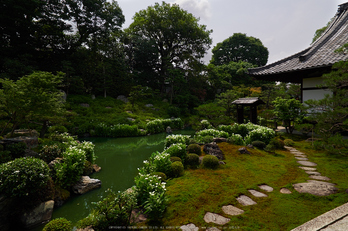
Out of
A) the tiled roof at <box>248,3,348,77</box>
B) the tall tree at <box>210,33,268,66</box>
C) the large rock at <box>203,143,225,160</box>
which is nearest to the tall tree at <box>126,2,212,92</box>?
the tall tree at <box>210,33,268,66</box>

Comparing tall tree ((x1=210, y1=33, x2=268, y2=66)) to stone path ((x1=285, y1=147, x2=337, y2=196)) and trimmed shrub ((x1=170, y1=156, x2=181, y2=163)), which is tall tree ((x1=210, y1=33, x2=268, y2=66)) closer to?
stone path ((x1=285, y1=147, x2=337, y2=196))

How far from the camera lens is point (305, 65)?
6.91 meters

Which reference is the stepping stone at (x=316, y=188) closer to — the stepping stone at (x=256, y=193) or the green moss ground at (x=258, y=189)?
the green moss ground at (x=258, y=189)

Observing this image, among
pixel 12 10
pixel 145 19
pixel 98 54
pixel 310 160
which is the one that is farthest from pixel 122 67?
pixel 310 160

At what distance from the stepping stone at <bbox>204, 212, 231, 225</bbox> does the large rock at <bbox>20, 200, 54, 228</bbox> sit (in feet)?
11.7

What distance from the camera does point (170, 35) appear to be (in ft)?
78.0

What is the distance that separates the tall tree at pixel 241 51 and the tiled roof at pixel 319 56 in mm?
26235

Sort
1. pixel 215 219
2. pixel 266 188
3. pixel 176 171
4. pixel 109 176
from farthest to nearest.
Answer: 1. pixel 109 176
2. pixel 176 171
3. pixel 266 188
4. pixel 215 219

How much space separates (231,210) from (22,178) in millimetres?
4293

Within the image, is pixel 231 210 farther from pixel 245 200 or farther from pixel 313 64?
pixel 313 64

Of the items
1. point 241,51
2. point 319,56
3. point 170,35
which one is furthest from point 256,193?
point 241,51

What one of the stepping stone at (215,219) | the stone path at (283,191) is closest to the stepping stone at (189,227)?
the stone path at (283,191)

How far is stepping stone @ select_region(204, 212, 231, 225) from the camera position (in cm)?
271

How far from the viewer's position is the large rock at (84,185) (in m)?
4.86
